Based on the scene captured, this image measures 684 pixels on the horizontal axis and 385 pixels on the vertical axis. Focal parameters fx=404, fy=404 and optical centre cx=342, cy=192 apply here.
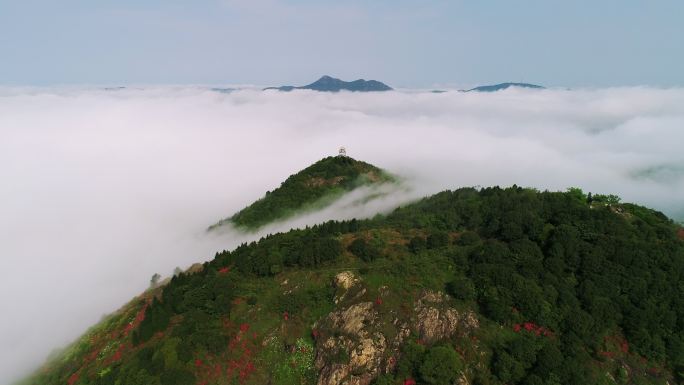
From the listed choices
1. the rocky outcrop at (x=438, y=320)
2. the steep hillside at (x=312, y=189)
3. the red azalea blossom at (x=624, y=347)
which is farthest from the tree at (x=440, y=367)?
the steep hillside at (x=312, y=189)

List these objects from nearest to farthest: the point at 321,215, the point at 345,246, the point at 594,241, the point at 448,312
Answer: the point at 448,312, the point at 594,241, the point at 345,246, the point at 321,215

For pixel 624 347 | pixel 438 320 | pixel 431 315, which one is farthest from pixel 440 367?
pixel 624 347

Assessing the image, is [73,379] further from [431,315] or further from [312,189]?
[312,189]

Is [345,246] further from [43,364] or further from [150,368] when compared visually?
[43,364]

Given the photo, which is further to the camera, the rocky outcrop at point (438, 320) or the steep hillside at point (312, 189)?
the steep hillside at point (312, 189)

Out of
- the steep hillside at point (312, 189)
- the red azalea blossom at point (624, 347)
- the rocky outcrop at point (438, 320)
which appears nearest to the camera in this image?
the rocky outcrop at point (438, 320)

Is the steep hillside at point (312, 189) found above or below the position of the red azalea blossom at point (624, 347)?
below

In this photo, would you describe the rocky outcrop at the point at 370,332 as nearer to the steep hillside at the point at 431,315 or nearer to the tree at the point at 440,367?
the steep hillside at the point at 431,315

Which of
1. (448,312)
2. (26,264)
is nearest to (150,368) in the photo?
(448,312)
